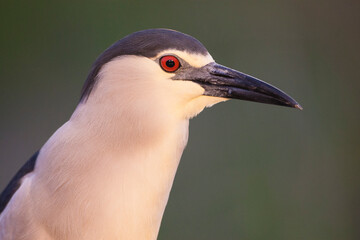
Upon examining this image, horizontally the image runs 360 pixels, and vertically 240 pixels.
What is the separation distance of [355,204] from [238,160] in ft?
1.82

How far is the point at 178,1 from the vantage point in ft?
6.66

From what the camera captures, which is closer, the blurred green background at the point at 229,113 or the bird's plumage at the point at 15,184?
the bird's plumage at the point at 15,184

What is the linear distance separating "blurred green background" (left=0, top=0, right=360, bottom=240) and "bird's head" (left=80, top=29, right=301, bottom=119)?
3.83 feet

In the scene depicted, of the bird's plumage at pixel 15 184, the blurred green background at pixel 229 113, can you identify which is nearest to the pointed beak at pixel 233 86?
the bird's plumage at pixel 15 184

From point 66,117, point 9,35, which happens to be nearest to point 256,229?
point 66,117

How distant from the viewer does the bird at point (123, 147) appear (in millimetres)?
703

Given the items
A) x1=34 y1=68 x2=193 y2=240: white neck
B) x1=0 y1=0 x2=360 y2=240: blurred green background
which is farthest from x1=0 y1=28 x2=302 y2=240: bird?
x1=0 y1=0 x2=360 y2=240: blurred green background

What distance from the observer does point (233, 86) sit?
2.46 feet

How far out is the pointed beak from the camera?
743 mm

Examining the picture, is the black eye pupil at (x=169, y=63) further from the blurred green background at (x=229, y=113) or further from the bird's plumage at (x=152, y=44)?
the blurred green background at (x=229, y=113)

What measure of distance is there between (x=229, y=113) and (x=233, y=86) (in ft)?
4.00

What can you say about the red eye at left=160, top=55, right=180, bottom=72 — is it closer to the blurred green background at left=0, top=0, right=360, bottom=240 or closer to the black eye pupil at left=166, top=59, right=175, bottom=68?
the black eye pupil at left=166, top=59, right=175, bottom=68

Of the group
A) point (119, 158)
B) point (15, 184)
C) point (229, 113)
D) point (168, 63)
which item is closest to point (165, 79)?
point (168, 63)

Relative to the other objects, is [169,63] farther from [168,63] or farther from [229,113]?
[229,113]
